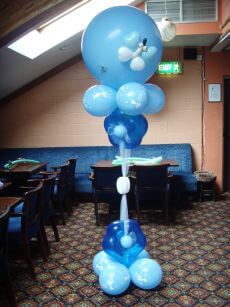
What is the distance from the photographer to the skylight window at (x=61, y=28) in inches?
166

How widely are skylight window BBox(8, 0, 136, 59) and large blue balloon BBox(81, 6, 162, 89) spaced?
2052mm

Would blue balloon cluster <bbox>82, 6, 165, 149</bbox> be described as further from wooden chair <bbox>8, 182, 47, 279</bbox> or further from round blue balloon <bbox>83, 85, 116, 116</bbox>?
wooden chair <bbox>8, 182, 47, 279</bbox>

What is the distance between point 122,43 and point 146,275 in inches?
67.3

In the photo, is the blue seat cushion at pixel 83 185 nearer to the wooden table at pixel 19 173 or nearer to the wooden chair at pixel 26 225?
the wooden table at pixel 19 173

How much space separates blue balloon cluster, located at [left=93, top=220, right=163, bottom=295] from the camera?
248cm

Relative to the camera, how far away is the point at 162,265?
3.04 m

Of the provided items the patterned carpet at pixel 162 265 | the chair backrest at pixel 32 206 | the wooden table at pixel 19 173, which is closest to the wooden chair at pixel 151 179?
the patterned carpet at pixel 162 265

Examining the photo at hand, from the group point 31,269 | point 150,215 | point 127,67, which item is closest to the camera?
point 127,67

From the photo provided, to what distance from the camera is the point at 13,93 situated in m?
5.58

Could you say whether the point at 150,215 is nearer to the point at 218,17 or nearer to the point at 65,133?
the point at 65,133

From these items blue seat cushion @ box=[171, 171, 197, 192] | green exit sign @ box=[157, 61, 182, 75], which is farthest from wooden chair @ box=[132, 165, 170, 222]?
green exit sign @ box=[157, 61, 182, 75]

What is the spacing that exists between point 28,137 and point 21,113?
433 mm

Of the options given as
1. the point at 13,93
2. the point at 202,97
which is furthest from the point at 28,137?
the point at 202,97

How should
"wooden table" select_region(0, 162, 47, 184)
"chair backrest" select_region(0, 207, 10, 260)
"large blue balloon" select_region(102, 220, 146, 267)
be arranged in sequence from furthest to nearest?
"wooden table" select_region(0, 162, 47, 184), "large blue balloon" select_region(102, 220, 146, 267), "chair backrest" select_region(0, 207, 10, 260)
